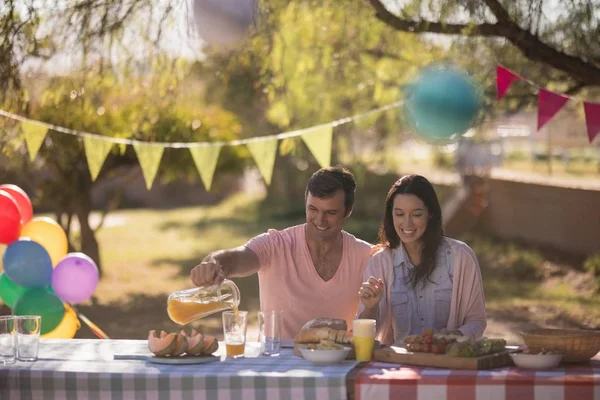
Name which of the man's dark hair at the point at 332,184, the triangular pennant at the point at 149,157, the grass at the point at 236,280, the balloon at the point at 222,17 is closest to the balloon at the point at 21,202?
the triangular pennant at the point at 149,157

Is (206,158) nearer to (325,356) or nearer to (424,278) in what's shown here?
(424,278)

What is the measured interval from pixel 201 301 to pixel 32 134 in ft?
10.9

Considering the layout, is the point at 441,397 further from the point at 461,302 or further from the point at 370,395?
the point at 461,302

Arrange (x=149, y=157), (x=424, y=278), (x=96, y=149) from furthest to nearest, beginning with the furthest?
1. (x=96, y=149)
2. (x=149, y=157)
3. (x=424, y=278)

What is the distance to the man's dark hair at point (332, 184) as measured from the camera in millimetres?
4070

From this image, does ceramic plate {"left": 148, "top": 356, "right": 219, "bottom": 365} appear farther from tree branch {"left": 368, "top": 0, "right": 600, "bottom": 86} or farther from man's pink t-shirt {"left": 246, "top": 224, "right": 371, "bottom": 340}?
tree branch {"left": 368, "top": 0, "right": 600, "bottom": 86}

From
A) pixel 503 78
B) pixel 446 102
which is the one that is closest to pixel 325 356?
pixel 446 102

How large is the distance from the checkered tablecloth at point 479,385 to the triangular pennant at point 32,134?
4.07 metres

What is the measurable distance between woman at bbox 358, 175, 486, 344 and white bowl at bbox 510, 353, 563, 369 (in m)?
0.64

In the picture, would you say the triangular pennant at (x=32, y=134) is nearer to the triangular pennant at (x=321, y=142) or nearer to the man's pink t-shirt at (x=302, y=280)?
the triangular pennant at (x=321, y=142)

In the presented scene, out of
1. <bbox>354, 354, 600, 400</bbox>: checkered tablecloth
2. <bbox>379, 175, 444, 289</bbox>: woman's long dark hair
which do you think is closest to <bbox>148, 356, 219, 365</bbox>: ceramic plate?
<bbox>354, 354, 600, 400</bbox>: checkered tablecloth

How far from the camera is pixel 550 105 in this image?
6.25m

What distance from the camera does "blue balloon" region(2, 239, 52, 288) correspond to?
6.18 m

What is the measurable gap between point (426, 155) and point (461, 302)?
23580 millimetres
